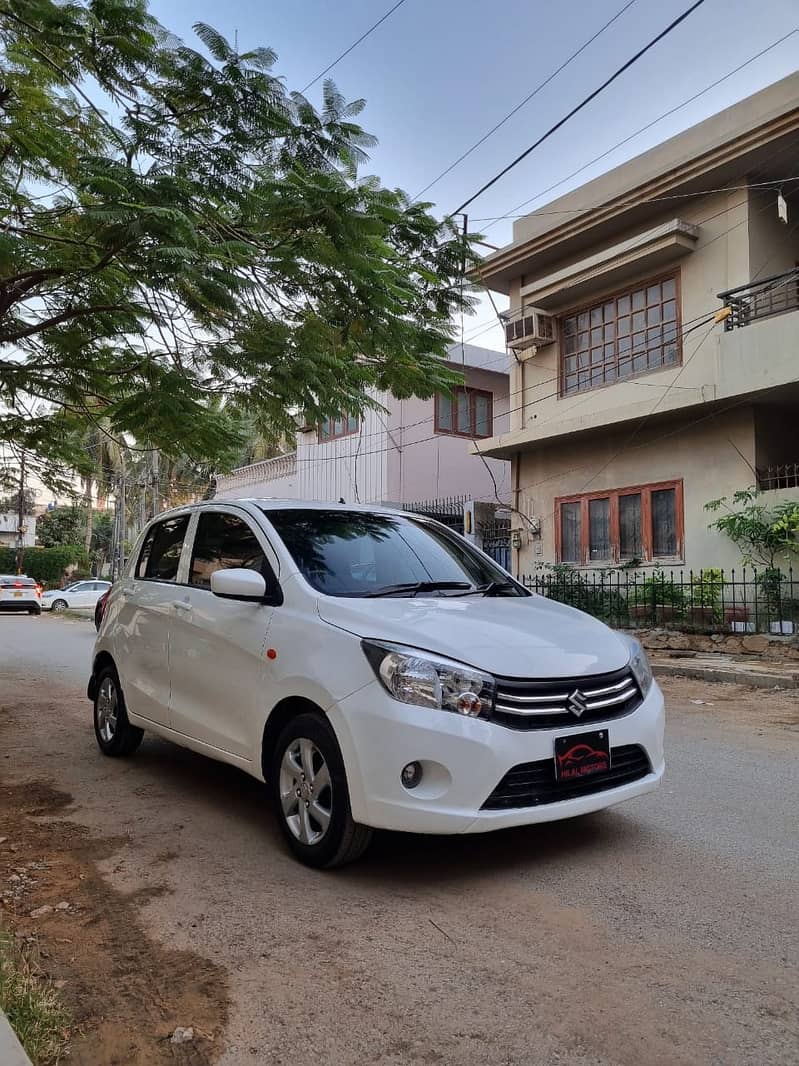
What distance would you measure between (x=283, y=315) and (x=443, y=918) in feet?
16.8

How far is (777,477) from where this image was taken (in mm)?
12711

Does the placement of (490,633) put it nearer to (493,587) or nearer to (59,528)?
(493,587)

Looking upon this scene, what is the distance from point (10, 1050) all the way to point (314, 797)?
183 cm

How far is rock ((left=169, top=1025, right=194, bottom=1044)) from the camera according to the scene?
8.10 ft

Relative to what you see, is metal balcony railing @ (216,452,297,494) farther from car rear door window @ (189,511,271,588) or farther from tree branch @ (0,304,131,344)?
car rear door window @ (189,511,271,588)

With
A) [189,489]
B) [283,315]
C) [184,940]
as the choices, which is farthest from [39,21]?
[189,489]

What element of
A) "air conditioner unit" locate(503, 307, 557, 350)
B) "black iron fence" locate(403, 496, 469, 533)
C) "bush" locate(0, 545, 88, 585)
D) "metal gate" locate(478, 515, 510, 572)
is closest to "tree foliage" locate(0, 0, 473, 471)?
"air conditioner unit" locate(503, 307, 557, 350)

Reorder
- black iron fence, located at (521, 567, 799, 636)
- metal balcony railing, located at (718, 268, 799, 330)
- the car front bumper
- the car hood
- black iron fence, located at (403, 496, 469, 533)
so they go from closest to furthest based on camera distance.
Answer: the car front bumper
the car hood
black iron fence, located at (521, 567, 799, 636)
metal balcony railing, located at (718, 268, 799, 330)
black iron fence, located at (403, 496, 469, 533)

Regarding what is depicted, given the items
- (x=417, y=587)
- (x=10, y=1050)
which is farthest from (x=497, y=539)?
(x=10, y=1050)

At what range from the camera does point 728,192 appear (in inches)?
520

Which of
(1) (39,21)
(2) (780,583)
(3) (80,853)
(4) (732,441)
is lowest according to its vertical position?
(3) (80,853)

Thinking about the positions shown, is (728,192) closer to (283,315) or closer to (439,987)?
(283,315)

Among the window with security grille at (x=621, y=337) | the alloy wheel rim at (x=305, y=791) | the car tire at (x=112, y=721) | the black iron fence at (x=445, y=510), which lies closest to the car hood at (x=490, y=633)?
the alloy wheel rim at (x=305, y=791)

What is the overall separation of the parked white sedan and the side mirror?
101 ft
